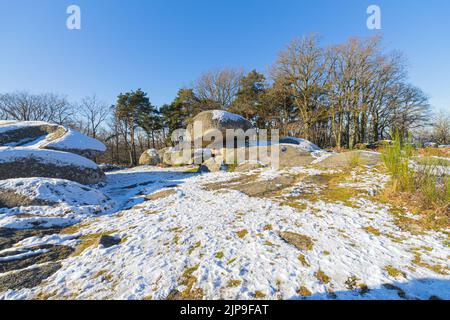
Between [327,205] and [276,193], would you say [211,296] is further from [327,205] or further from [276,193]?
[276,193]

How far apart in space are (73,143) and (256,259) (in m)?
9.80

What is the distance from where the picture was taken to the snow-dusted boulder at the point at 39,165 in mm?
5742

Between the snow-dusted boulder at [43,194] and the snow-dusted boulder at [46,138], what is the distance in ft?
13.2

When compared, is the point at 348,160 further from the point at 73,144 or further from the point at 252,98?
A: the point at 252,98

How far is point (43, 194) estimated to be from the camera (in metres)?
4.33

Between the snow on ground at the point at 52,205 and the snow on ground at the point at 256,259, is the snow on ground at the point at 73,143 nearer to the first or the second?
the snow on ground at the point at 52,205

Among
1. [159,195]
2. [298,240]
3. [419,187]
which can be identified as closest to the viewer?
[298,240]

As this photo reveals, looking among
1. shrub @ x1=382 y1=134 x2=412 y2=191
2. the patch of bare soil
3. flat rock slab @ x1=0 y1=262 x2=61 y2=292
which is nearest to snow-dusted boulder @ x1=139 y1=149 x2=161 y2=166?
the patch of bare soil

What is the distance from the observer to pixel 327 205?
385cm

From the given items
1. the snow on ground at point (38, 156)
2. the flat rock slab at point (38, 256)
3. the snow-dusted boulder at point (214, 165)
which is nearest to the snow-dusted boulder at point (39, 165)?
the snow on ground at point (38, 156)

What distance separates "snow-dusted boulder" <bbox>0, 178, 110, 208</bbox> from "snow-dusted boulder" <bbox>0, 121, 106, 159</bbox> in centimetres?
404

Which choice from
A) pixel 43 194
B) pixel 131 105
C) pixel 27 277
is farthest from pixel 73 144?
pixel 131 105
